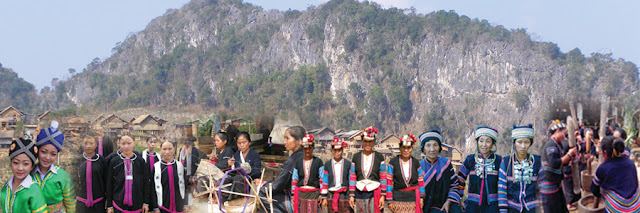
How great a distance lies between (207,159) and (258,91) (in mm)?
62515

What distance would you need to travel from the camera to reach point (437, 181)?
6.17 m

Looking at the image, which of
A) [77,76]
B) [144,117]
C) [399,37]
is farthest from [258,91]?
[144,117]

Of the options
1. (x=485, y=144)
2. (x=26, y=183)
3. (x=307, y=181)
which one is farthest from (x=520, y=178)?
(x=26, y=183)

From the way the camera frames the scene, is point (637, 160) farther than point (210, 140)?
No

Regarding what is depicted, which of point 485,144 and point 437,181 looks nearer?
point 485,144

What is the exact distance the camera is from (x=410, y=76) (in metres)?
77.4

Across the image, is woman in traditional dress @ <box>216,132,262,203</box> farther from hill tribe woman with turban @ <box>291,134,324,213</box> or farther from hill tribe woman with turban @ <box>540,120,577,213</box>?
hill tribe woman with turban @ <box>540,120,577,213</box>

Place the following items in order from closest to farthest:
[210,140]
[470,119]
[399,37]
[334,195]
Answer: [334,195], [210,140], [470,119], [399,37]

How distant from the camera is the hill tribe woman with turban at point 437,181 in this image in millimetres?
Result: 6152

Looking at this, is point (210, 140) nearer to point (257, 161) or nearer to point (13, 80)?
point (257, 161)

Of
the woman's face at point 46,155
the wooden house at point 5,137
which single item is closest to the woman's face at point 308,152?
the woman's face at point 46,155

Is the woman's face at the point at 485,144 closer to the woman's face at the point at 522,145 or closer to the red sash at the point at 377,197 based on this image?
the woman's face at the point at 522,145

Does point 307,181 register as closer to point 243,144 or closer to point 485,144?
point 243,144

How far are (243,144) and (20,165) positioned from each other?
9.10ft
